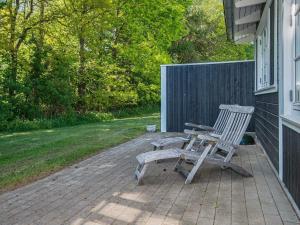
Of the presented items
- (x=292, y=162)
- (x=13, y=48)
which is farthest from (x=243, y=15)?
(x=13, y=48)

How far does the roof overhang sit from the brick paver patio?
101 inches

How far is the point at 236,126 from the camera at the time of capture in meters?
6.06

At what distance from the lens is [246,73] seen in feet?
33.6

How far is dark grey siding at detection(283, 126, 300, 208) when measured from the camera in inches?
140

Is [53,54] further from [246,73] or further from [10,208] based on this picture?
[10,208]

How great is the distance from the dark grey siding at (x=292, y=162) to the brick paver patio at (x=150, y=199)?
0.18 meters

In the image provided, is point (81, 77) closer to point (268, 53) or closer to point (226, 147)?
point (268, 53)

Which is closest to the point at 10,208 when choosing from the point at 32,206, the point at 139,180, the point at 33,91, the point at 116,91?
the point at 32,206

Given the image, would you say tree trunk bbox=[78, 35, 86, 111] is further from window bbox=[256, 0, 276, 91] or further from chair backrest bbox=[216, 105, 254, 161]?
chair backrest bbox=[216, 105, 254, 161]

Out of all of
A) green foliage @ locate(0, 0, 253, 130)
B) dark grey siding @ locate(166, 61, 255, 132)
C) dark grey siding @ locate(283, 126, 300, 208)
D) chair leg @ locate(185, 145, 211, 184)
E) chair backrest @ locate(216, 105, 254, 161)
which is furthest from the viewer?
green foliage @ locate(0, 0, 253, 130)

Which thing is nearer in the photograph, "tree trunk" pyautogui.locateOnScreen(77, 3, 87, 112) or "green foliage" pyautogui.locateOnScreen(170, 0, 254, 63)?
"tree trunk" pyautogui.locateOnScreen(77, 3, 87, 112)

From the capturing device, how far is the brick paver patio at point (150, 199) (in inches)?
141

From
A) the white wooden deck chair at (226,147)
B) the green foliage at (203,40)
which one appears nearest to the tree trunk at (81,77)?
the green foliage at (203,40)

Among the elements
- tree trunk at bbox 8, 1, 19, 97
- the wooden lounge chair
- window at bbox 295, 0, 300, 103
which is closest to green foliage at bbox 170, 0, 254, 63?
tree trunk at bbox 8, 1, 19, 97
